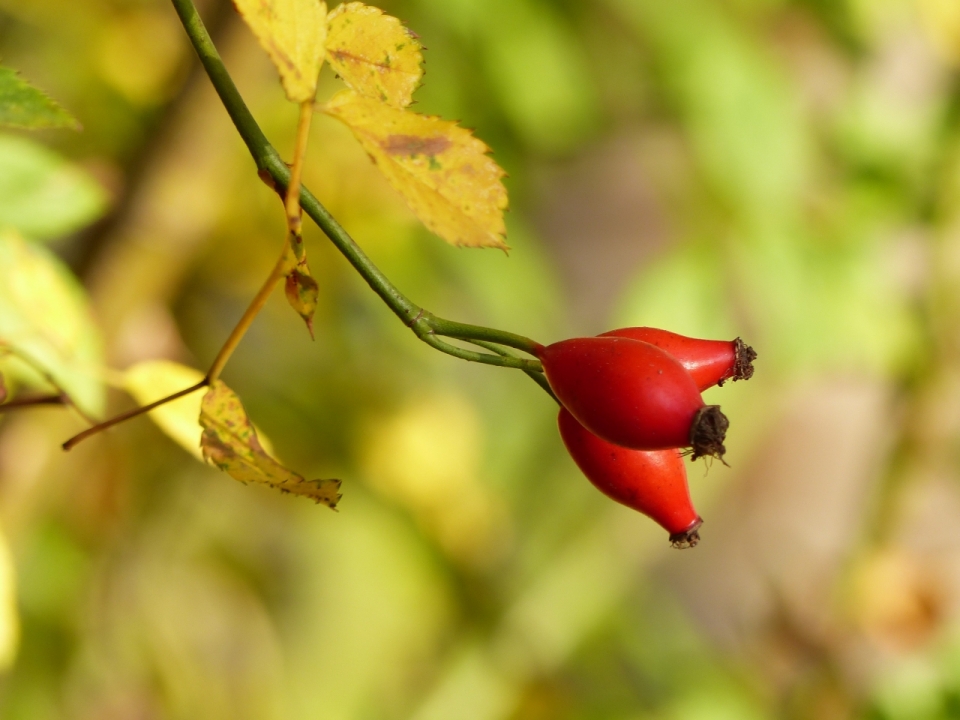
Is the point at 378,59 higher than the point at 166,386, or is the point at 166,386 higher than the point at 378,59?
the point at 378,59

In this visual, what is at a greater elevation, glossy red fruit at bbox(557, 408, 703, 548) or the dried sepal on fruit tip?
the dried sepal on fruit tip

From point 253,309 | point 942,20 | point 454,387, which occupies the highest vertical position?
point 942,20

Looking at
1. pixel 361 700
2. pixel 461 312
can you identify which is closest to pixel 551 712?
pixel 361 700

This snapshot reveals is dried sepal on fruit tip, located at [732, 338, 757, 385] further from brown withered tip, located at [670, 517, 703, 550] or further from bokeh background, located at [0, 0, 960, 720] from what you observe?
bokeh background, located at [0, 0, 960, 720]

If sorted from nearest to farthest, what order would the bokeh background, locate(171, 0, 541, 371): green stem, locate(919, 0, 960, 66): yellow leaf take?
1. locate(171, 0, 541, 371): green stem
2. the bokeh background
3. locate(919, 0, 960, 66): yellow leaf

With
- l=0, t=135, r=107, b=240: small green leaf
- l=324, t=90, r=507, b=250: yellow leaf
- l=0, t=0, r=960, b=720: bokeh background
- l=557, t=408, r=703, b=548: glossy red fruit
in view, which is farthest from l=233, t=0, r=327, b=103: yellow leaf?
l=0, t=0, r=960, b=720: bokeh background

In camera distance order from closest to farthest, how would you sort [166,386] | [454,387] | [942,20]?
[166,386] → [942,20] → [454,387]

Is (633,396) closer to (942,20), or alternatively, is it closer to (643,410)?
(643,410)

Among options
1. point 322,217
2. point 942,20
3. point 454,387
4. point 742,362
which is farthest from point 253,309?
point 454,387
